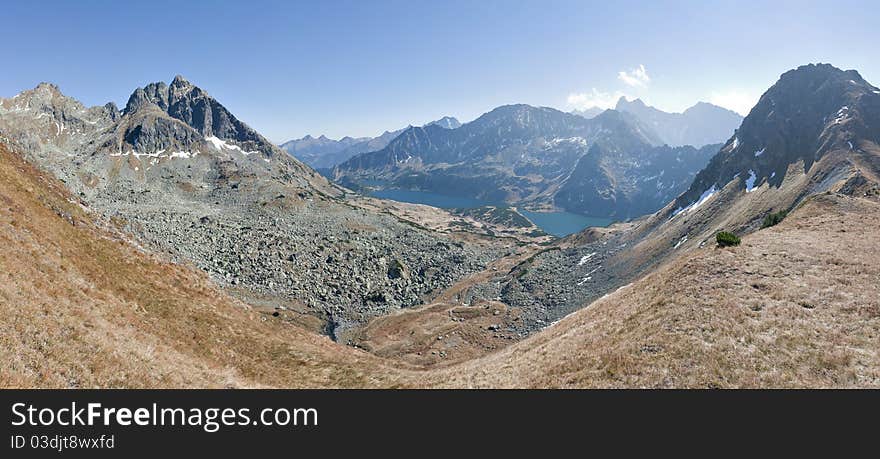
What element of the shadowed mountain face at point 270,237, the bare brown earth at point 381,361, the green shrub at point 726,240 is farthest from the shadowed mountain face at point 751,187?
the bare brown earth at point 381,361

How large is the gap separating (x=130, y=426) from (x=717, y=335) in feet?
86.1

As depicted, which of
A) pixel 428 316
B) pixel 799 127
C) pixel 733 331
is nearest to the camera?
pixel 733 331

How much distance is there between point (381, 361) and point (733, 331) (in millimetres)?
26109

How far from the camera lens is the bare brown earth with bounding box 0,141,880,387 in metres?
16.8

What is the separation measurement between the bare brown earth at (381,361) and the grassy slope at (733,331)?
0.33 feet

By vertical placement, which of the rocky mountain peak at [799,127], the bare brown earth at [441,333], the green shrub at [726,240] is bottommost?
the bare brown earth at [441,333]

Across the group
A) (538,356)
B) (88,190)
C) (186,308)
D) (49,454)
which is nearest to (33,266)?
(186,308)

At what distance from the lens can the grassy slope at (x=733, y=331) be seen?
17.4 meters

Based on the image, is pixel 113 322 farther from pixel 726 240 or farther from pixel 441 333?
pixel 441 333

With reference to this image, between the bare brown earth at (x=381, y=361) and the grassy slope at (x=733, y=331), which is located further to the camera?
the grassy slope at (x=733, y=331)

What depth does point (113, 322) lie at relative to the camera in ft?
69.8

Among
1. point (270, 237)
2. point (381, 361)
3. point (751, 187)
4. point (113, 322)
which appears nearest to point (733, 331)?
point (381, 361)

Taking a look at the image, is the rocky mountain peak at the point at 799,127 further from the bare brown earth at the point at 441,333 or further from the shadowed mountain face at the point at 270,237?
the shadowed mountain face at the point at 270,237

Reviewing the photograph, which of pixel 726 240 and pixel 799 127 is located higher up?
Result: pixel 799 127
